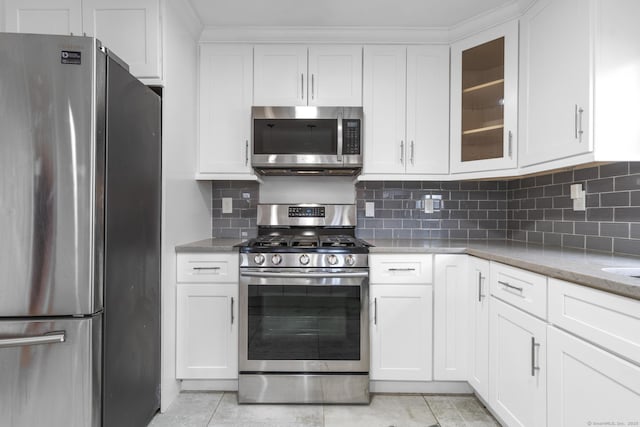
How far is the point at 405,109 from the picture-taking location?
7.75ft

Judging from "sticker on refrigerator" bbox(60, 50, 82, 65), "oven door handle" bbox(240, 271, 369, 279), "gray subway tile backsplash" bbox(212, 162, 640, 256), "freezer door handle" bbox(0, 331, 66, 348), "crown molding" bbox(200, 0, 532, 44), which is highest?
"crown molding" bbox(200, 0, 532, 44)

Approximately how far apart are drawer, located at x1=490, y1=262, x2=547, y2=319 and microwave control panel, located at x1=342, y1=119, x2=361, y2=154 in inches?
42.7

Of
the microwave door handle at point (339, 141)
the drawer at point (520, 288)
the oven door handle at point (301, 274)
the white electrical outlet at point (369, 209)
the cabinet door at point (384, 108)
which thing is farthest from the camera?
the white electrical outlet at point (369, 209)

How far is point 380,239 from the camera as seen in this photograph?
A: 101 inches

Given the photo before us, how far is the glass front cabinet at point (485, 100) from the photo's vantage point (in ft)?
6.72

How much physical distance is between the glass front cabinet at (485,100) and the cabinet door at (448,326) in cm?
69

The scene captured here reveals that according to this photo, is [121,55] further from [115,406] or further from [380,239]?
[380,239]

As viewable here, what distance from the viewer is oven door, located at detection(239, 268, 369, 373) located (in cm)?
200

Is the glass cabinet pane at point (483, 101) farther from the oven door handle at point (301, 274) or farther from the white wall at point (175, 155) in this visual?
the white wall at point (175, 155)

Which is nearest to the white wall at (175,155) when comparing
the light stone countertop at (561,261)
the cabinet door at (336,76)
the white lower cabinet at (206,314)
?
the white lower cabinet at (206,314)

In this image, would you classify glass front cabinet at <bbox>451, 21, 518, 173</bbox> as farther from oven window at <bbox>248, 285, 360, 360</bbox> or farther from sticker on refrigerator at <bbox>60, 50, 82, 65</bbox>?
sticker on refrigerator at <bbox>60, 50, 82, 65</bbox>

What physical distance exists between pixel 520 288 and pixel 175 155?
6.38 feet

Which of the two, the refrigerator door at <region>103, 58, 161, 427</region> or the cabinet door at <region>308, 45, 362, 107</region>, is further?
the cabinet door at <region>308, 45, 362, 107</region>

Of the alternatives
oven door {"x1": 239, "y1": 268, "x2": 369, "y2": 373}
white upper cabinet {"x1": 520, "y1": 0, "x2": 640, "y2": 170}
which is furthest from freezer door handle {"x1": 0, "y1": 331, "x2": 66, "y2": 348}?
white upper cabinet {"x1": 520, "y1": 0, "x2": 640, "y2": 170}
